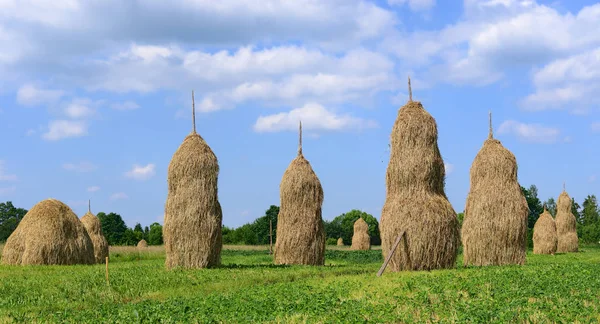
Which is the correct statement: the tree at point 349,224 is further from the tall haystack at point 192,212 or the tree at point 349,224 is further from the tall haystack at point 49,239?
the tall haystack at point 192,212

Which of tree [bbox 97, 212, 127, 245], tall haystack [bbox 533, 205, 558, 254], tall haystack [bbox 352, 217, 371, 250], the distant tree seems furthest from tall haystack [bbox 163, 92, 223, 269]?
tree [bbox 97, 212, 127, 245]

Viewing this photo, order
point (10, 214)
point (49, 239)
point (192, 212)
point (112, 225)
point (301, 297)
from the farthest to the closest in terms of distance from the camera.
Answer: point (112, 225) → point (10, 214) → point (49, 239) → point (192, 212) → point (301, 297)

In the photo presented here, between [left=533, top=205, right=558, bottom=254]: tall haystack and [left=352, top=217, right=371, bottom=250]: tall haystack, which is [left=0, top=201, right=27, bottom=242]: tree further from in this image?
[left=533, top=205, right=558, bottom=254]: tall haystack

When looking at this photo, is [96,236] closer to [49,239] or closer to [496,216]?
[49,239]

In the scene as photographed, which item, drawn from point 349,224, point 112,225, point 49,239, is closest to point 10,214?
point 112,225

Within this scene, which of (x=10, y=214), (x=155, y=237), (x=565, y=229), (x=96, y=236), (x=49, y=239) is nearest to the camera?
(x=49, y=239)

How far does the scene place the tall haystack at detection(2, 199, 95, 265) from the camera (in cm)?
2611

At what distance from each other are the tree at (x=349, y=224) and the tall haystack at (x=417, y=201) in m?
67.3

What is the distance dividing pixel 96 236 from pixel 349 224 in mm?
61022

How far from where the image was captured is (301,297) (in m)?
13.4

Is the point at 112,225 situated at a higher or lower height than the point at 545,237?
higher

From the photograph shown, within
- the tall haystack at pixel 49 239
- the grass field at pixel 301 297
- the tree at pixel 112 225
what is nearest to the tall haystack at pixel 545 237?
the grass field at pixel 301 297

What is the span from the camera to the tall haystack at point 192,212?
72.0 ft

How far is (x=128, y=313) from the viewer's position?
12211 millimetres
